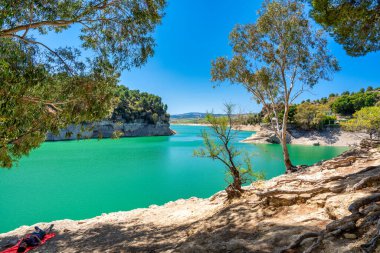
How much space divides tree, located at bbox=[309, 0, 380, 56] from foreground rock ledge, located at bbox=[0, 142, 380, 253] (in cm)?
352

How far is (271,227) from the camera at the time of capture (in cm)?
456

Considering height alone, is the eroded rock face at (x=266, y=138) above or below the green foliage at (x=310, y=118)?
below

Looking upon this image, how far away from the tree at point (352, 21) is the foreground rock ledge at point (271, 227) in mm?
3517

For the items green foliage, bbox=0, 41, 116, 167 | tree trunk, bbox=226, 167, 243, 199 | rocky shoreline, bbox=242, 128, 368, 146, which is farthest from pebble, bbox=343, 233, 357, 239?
rocky shoreline, bbox=242, 128, 368, 146

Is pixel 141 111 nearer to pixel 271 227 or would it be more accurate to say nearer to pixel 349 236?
pixel 271 227

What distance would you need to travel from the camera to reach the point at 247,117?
8.97m

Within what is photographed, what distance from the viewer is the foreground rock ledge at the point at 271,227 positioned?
336cm

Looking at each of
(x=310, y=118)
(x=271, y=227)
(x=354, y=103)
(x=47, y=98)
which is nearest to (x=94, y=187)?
(x=47, y=98)

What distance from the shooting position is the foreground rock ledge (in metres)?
3.36

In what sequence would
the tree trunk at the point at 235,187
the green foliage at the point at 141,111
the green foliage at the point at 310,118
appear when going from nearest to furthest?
1. the tree trunk at the point at 235,187
2. the green foliage at the point at 310,118
3. the green foliage at the point at 141,111

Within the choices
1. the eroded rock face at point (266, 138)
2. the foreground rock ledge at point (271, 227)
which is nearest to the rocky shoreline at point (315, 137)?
the eroded rock face at point (266, 138)

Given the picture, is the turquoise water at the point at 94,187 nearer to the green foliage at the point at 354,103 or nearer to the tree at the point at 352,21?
the tree at the point at 352,21

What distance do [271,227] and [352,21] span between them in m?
5.77

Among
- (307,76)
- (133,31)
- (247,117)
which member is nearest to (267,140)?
(307,76)
